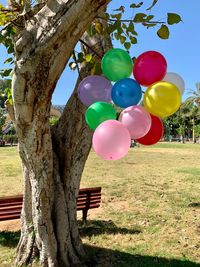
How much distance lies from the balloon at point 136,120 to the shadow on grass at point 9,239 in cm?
390

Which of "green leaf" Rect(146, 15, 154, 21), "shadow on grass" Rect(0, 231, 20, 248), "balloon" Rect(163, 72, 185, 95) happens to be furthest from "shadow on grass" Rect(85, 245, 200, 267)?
"green leaf" Rect(146, 15, 154, 21)

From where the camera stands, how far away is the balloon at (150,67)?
417 centimetres

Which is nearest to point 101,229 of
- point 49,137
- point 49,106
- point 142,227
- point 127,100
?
point 142,227

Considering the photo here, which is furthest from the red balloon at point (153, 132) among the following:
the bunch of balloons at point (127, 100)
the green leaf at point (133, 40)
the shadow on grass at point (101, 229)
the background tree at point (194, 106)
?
the background tree at point (194, 106)

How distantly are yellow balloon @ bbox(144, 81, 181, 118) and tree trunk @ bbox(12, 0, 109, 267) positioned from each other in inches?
41.2

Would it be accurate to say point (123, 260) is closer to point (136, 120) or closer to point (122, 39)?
point (136, 120)

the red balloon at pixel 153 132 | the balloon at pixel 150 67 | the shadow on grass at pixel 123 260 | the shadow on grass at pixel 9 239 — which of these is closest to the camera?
the balloon at pixel 150 67

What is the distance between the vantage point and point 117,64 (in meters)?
4.18

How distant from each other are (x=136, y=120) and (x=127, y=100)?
1.06 ft

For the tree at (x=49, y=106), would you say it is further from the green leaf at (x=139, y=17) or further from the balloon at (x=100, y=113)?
the balloon at (x=100, y=113)

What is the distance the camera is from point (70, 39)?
13.6 ft

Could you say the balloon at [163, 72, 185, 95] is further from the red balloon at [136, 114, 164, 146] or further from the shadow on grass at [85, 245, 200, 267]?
the shadow on grass at [85, 245, 200, 267]

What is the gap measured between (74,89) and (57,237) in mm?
2234

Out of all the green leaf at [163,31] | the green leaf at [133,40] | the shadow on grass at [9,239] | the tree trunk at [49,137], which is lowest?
the shadow on grass at [9,239]
